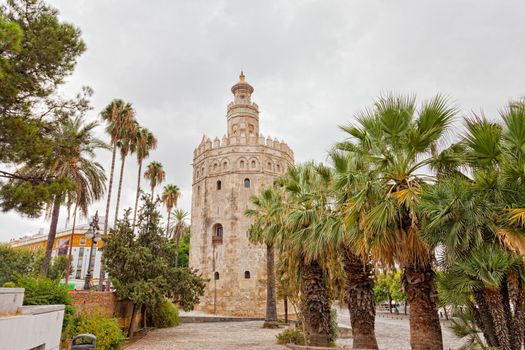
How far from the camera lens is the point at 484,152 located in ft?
21.1

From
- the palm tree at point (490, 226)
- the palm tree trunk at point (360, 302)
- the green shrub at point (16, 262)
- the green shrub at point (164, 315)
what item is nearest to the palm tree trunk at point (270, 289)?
the green shrub at point (164, 315)

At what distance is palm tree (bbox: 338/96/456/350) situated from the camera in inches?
280

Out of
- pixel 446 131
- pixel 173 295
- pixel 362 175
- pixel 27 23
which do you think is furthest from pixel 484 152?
pixel 173 295

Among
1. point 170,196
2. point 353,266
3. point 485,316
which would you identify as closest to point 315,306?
point 353,266

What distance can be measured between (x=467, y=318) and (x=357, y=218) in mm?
2742

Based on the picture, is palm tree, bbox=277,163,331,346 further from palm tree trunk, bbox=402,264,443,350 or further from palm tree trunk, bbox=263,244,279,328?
palm tree trunk, bbox=263,244,279,328

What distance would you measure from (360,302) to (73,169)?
12.6 meters

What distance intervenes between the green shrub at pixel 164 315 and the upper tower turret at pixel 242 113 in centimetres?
1743

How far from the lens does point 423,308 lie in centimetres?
721

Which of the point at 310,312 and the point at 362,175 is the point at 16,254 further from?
the point at 362,175

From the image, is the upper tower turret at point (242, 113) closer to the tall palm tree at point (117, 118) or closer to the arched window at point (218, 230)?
the arched window at point (218, 230)

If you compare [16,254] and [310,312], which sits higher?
[16,254]

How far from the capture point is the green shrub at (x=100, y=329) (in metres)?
11.0

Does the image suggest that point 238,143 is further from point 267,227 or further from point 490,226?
point 490,226
